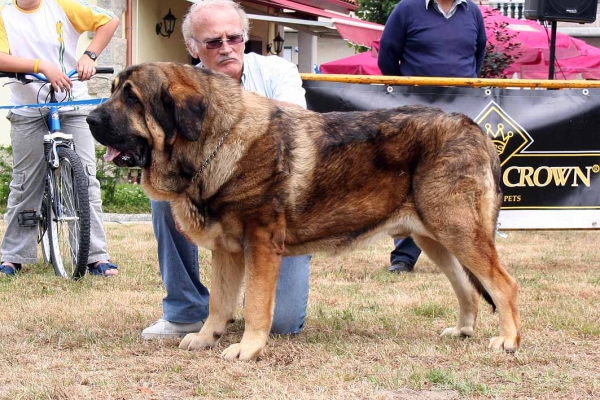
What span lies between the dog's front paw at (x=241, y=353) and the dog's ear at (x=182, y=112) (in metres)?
1.03

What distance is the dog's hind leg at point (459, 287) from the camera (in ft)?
15.6

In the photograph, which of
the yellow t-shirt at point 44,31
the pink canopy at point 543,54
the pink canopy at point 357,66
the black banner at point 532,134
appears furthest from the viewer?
the pink canopy at point 357,66

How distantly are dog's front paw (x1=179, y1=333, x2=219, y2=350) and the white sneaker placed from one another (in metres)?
0.26

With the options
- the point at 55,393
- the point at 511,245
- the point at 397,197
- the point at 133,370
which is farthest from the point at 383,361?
the point at 511,245

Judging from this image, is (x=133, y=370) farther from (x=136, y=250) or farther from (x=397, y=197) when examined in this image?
(x=136, y=250)

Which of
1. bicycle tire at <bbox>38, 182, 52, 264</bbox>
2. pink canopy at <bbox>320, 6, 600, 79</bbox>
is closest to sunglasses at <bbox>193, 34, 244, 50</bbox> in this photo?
bicycle tire at <bbox>38, 182, 52, 264</bbox>

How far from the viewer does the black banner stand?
23.3 feet

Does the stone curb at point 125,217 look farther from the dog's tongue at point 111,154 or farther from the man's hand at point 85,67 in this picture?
the dog's tongue at point 111,154

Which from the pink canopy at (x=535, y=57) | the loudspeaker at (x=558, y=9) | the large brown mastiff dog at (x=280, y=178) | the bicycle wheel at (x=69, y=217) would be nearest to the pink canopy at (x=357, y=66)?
the pink canopy at (x=535, y=57)

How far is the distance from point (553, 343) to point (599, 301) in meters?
1.38

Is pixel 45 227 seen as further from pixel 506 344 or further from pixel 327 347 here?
pixel 506 344

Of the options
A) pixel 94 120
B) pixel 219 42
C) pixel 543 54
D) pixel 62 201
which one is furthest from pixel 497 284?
pixel 543 54

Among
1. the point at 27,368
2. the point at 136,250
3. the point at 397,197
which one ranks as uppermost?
the point at 397,197

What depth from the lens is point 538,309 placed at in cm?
542
